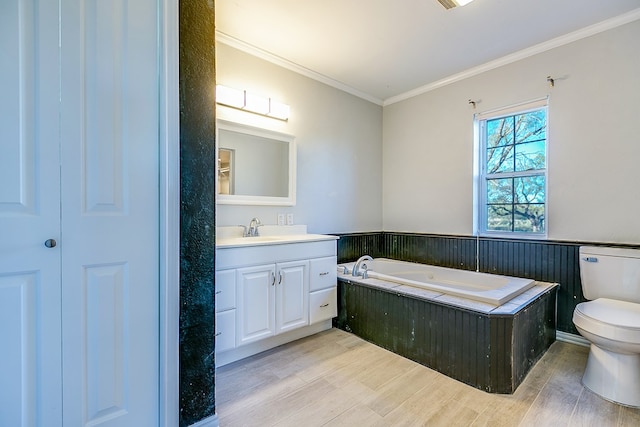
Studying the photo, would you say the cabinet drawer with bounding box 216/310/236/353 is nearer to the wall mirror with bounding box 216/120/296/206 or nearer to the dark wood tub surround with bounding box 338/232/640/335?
the wall mirror with bounding box 216/120/296/206

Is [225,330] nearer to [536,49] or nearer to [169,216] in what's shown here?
[169,216]

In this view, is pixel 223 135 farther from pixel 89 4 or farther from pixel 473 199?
pixel 473 199

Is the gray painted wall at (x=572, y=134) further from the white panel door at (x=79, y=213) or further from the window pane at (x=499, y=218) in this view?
the white panel door at (x=79, y=213)

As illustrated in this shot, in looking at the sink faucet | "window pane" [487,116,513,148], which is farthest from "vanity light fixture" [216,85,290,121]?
"window pane" [487,116,513,148]

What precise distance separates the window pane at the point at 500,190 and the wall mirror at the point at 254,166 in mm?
1990

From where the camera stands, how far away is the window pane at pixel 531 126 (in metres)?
2.70

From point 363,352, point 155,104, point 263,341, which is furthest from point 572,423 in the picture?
point 155,104

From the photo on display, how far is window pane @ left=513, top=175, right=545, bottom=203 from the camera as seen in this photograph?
2.71 m

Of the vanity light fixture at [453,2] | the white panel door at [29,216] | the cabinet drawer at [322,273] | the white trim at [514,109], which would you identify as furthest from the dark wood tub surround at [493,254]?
the white panel door at [29,216]

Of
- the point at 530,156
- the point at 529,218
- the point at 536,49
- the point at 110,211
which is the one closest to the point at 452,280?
the point at 529,218

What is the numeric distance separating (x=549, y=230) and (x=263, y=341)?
2.58m

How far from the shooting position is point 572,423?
5.05 feet

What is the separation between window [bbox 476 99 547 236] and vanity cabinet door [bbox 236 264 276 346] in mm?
2241

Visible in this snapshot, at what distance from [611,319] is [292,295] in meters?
2.01
